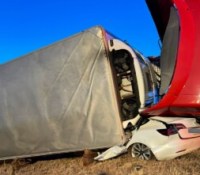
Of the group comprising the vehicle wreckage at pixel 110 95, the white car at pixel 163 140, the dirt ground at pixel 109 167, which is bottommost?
the dirt ground at pixel 109 167

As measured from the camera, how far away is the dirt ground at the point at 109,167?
262 inches

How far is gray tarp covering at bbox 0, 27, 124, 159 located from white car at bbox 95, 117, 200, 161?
370 millimetres

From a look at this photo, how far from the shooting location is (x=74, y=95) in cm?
734

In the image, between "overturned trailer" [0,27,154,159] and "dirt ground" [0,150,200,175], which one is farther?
"overturned trailer" [0,27,154,159]

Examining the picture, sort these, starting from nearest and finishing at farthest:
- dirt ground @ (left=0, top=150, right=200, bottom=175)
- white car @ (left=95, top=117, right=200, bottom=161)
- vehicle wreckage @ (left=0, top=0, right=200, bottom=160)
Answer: dirt ground @ (left=0, top=150, right=200, bottom=175), vehicle wreckage @ (left=0, top=0, right=200, bottom=160), white car @ (left=95, top=117, right=200, bottom=161)

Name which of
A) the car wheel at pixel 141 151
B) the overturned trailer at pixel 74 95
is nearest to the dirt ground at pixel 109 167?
the car wheel at pixel 141 151

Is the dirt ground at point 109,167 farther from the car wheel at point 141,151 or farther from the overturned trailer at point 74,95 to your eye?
the overturned trailer at point 74,95

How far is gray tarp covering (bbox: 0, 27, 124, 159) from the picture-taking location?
7.21 meters

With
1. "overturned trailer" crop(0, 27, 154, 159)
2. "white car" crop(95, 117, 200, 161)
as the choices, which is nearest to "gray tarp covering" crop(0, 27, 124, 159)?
"overturned trailer" crop(0, 27, 154, 159)

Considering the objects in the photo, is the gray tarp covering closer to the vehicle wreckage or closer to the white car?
the vehicle wreckage

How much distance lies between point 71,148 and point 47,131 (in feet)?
1.57

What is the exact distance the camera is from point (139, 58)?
313 inches

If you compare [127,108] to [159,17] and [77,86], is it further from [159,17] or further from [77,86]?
[159,17]

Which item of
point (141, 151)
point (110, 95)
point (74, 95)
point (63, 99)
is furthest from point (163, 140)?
point (63, 99)
